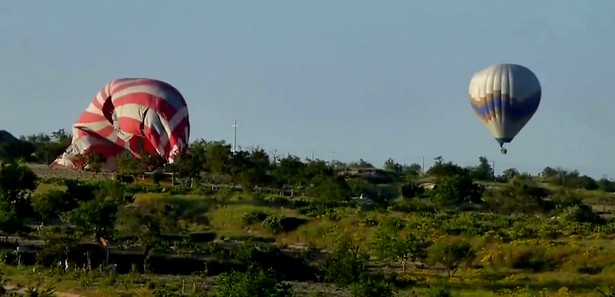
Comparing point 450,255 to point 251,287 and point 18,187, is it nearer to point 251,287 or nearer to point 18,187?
point 251,287

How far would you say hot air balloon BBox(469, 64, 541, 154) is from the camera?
69.6 m

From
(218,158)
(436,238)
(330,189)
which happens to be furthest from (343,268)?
(218,158)

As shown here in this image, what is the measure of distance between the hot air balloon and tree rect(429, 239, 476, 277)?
64.5 ft

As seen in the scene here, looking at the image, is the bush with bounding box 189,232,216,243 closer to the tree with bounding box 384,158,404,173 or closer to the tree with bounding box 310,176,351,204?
Answer: the tree with bounding box 310,176,351,204

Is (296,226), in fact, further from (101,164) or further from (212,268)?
(101,164)

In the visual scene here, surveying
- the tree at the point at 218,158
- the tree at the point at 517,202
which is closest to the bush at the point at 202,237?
the tree at the point at 218,158

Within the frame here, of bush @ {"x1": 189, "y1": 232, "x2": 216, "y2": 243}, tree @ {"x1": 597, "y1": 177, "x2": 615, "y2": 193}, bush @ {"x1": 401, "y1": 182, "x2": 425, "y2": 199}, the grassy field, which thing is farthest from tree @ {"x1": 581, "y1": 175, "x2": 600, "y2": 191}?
bush @ {"x1": 189, "y1": 232, "x2": 216, "y2": 243}

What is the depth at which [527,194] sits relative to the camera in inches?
3280

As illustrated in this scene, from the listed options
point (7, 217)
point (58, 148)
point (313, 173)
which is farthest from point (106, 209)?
point (58, 148)

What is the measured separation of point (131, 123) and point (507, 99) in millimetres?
28266

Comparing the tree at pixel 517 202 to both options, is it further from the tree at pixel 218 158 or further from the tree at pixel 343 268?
the tree at pixel 343 268

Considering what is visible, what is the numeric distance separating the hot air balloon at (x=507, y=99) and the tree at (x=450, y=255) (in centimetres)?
1967

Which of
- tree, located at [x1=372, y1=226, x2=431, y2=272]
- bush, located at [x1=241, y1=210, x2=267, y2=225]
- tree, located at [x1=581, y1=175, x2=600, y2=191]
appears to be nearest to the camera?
→ tree, located at [x1=372, y1=226, x2=431, y2=272]

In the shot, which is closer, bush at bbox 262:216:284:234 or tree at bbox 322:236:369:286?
tree at bbox 322:236:369:286
